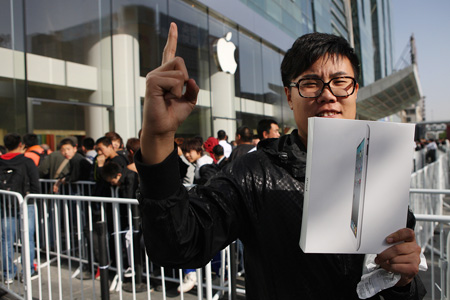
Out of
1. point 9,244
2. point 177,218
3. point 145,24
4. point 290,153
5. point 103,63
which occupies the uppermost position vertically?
point 145,24

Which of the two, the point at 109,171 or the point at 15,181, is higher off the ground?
the point at 109,171

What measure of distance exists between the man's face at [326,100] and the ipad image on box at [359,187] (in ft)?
0.89

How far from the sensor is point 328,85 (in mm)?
1211

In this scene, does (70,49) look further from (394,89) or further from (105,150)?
(394,89)

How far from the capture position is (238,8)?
14.8m

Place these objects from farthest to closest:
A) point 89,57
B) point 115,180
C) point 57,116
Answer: point 89,57
point 57,116
point 115,180

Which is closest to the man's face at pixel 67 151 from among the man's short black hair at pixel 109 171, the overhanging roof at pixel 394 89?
the man's short black hair at pixel 109 171

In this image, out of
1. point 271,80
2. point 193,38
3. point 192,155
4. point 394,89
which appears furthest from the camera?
point 394,89

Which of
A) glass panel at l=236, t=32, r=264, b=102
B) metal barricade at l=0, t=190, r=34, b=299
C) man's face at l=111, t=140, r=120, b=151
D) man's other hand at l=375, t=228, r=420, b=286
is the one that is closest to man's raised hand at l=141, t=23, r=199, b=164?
man's other hand at l=375, t=228, r=420, b=286

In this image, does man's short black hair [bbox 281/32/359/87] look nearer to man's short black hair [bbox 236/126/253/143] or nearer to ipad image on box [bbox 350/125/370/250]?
ipad image on box [bbox 350/125/370/250]

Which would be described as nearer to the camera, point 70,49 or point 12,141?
point 12,141

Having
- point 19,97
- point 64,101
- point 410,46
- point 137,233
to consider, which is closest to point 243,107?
point 64,101

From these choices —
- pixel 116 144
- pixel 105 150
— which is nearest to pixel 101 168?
pixel 105 150

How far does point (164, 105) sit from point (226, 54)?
43.7ft
